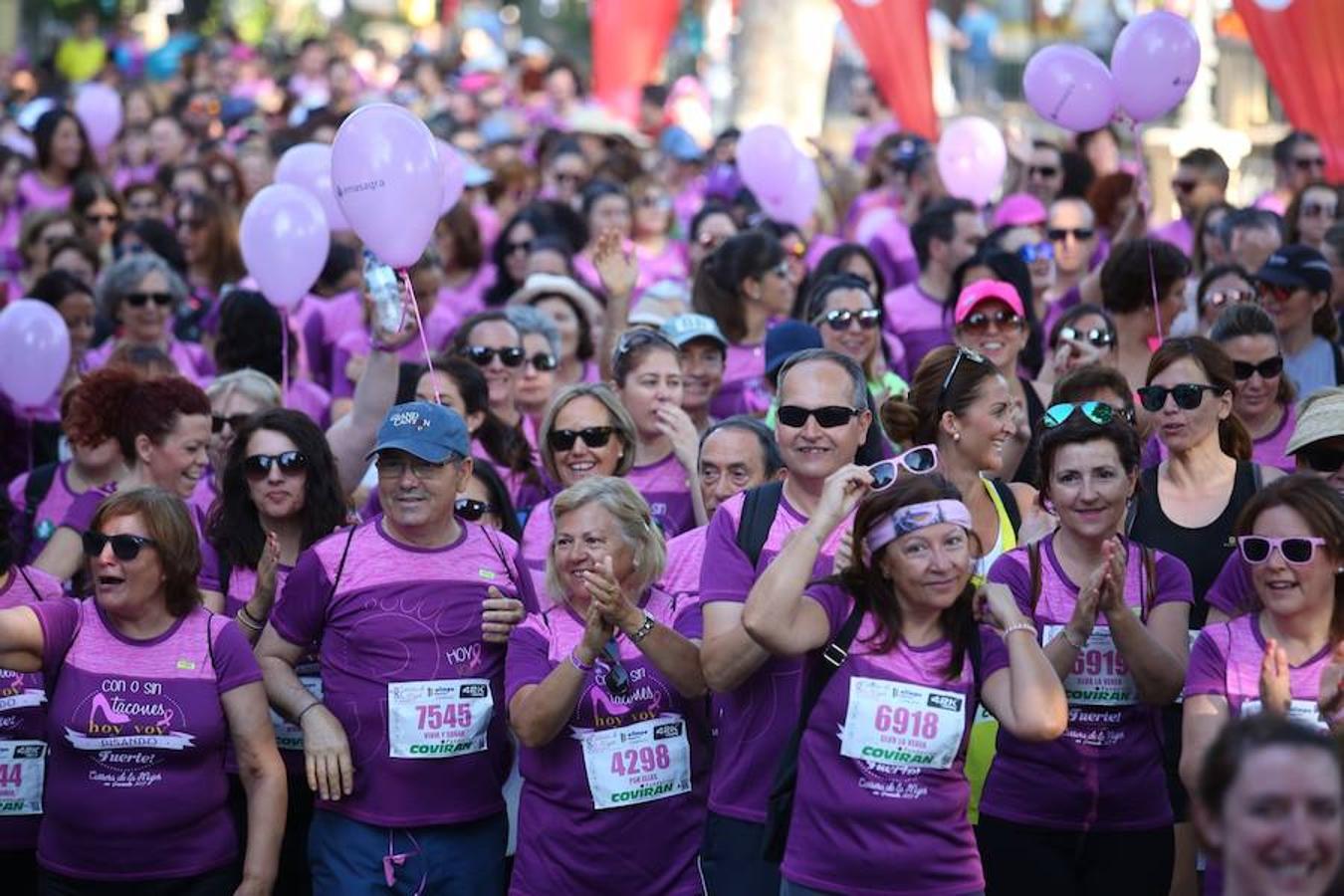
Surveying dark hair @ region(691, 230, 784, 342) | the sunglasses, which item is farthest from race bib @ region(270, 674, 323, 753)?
dark hair @ region(691, 230, 784, 342)

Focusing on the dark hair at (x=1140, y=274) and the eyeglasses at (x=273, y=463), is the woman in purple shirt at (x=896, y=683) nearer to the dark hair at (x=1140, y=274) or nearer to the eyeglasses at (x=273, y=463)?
the eyeglasses at (x=273, y=463)

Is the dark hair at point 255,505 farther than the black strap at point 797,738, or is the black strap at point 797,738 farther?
the dark hair at point 255,505

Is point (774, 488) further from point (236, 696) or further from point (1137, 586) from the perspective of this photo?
point (236, 696)

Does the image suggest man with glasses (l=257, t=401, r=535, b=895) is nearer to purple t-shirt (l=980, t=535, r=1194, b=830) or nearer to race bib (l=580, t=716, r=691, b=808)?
race bib (l=580, t=716, r=691, b=808)

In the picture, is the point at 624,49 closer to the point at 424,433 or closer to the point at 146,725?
the point at 424,433

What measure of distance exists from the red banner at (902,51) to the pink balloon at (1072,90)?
567cm

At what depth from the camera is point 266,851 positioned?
6.05 metres

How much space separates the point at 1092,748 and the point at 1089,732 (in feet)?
0.13

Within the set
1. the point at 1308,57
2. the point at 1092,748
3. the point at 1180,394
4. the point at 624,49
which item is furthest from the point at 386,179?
the point at 624,49

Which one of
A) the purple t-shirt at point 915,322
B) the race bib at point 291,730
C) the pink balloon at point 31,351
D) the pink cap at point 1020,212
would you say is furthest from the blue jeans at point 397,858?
the pink cap at point 1020,212

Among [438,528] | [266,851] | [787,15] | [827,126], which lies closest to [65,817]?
[266,851]

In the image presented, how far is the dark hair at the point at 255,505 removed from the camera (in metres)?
6.73

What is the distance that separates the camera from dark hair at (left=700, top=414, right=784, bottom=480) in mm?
6871

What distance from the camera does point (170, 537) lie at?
6102 millimetres
